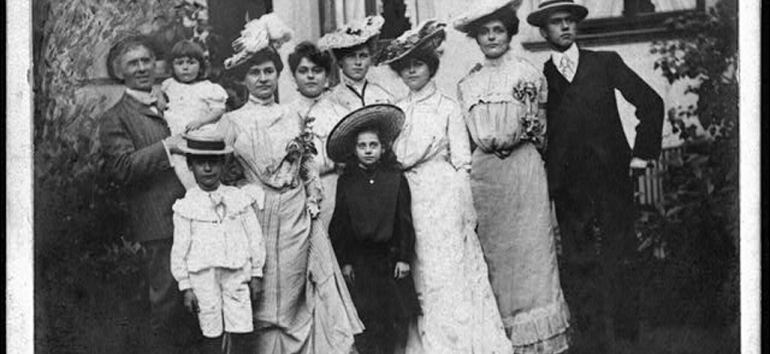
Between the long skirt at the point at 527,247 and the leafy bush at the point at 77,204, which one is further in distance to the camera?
the leafy bush at the point at 77,204

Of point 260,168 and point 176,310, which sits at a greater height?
point 260,168

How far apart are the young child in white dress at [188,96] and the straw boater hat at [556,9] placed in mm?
1559

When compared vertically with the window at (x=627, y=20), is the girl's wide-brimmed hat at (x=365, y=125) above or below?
below

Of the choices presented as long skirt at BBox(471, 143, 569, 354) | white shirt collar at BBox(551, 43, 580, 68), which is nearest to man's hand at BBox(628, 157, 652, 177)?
long skirt at BBox(471, 143, 569, 354)

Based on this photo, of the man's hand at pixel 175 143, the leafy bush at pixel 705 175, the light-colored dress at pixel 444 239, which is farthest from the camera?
the man's hand at pixel 175 143

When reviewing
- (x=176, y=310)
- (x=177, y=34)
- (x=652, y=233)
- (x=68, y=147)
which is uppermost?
(x=177, y=34)

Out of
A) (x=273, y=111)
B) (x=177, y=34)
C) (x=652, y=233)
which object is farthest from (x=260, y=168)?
(x=652, y=233)

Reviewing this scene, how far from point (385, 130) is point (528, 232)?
0.84 metres

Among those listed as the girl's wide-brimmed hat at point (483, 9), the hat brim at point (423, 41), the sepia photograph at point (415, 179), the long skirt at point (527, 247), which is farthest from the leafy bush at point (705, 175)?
the hat brim at point (423, 41)

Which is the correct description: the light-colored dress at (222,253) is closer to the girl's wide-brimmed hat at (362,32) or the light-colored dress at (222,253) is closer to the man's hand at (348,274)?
the man's hand at (348,274)

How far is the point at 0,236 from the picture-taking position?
6.31 metres

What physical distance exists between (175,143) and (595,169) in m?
2.03

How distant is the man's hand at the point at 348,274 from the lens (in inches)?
241

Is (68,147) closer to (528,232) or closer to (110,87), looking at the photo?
(110,87)
